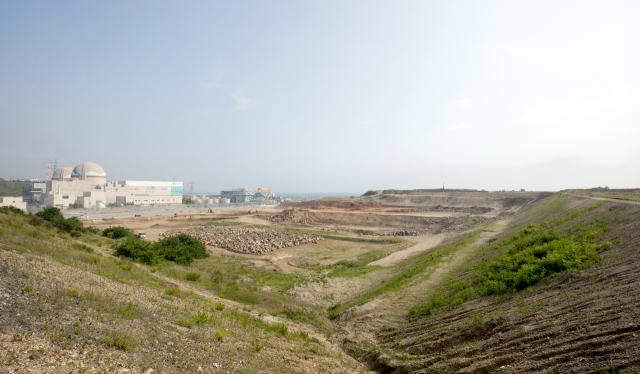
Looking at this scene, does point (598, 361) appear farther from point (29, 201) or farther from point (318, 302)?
point (29, 201)

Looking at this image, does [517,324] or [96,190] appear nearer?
[517,324]

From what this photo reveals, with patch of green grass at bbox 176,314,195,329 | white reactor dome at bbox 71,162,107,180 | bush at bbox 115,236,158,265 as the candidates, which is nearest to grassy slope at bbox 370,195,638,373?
patch of green grass at bbox 176,314,195,329

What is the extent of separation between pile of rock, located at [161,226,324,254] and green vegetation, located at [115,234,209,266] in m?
7.71

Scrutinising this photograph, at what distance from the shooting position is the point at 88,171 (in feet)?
335

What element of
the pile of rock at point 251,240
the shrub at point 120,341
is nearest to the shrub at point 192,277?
the shrub at point 120,341

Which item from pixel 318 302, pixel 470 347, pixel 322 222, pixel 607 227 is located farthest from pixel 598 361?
pixel 322 222

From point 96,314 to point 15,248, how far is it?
7186 mm

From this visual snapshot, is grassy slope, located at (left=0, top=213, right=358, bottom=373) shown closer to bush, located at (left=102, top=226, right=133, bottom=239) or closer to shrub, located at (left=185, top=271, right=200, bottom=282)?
shrub, located at (left=185, top=271, right=200, bottom=282)

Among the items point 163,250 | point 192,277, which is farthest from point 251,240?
point 192,277

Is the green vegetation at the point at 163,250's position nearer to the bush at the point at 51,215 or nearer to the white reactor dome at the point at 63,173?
the bush at the point at 51,215

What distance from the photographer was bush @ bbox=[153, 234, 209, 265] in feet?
77.3

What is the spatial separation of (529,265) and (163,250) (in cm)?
2436

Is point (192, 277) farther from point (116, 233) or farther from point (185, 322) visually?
point (116, 233)

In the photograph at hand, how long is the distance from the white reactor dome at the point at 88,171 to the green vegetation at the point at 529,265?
122 m
